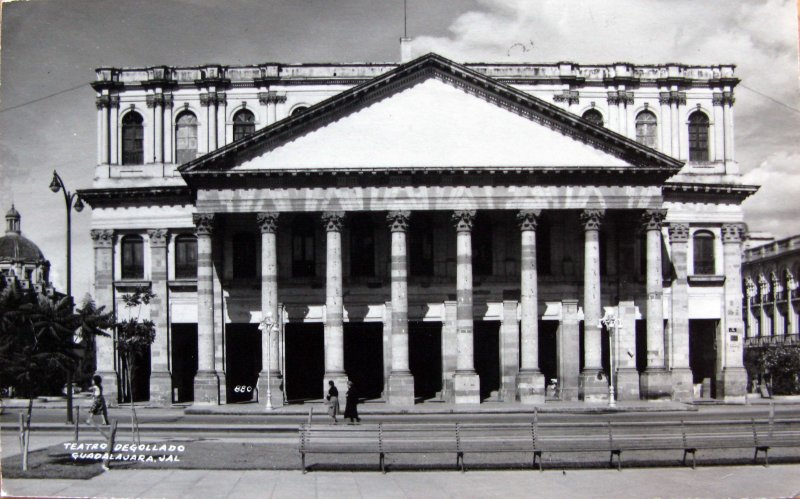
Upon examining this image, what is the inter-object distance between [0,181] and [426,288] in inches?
992

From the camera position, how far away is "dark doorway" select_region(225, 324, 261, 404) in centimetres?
4738

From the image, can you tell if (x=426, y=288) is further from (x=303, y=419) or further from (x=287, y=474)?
(x=287, y=474)

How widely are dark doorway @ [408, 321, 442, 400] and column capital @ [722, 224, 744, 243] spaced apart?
16.3 m

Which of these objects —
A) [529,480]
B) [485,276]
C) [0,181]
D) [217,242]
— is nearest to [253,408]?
[217,242]

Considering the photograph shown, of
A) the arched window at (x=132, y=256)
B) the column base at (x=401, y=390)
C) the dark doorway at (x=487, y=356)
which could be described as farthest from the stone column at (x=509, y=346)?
the arched window at (x=132, y=256)

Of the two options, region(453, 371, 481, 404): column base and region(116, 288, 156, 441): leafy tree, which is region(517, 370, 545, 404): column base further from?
region(116, 288, 156, 441): leafy tree

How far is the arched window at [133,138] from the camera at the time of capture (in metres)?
51.2

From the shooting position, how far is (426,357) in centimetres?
4800

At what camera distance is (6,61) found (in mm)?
24719

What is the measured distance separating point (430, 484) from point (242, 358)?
27833 mm

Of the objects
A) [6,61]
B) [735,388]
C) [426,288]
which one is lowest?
[735,388]

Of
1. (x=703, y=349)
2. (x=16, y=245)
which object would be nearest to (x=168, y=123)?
(x=16, y=245)

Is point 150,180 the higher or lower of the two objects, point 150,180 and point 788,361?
the higher

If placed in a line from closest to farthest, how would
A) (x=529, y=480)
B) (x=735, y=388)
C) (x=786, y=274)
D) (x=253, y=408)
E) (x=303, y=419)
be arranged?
1. (x=529, y=480)
2. (x=303, y=419)
3. (x=253, y=408)
4. (x=786, y=274)
5. (x=735, y=388)
